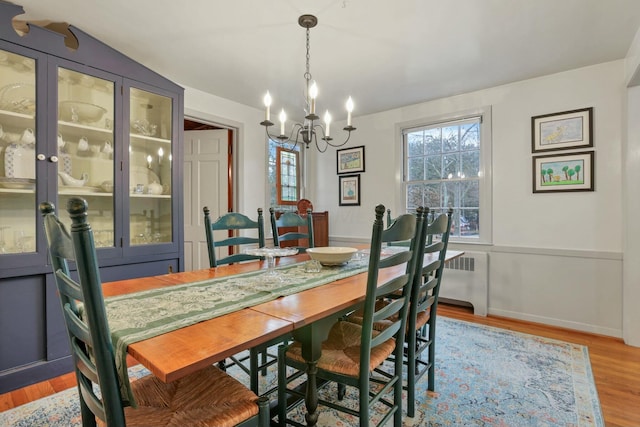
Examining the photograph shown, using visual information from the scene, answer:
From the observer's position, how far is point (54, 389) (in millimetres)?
1964

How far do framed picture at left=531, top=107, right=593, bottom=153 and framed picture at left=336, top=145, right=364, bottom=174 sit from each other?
6.32 feet

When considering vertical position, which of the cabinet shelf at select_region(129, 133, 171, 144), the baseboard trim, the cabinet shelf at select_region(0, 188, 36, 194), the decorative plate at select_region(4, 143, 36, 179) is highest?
the cabinet shelf at select_region(129, 133, 171, 144)

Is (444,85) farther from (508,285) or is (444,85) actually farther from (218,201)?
(218,201)

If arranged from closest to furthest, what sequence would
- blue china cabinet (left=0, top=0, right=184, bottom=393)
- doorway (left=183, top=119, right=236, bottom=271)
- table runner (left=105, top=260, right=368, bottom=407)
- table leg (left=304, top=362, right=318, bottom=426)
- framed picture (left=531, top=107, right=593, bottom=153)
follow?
table runner (left=105, top=260, right=368, bottom=407), table leg (left=304, top=362, right=318, bottom=426), blue china cabinet (left=0, top=0, right=184, bottom=393), framed picture (left=531, top=107, right=593, bottom=153), doorway (left=183, top=119, right=236, bottom=271)

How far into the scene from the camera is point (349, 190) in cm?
442

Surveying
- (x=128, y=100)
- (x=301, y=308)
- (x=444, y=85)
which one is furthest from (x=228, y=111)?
(x=301, y=308)

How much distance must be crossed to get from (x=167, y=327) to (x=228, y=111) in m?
3.17

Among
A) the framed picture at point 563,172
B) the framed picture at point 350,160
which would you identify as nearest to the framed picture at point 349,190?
the framed picture at point 350,160

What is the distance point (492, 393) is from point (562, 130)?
8.05ft

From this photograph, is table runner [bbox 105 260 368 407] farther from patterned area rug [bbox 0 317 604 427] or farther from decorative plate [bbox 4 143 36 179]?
decorative plate [bbox 4 143 36 179]

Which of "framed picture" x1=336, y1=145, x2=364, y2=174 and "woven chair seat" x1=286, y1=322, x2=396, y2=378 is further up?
"framed picture" x1=336, y1=145, x2=364, y2=174

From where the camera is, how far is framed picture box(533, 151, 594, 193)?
286 centimetres

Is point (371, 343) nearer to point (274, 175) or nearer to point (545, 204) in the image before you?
point (545, 204)

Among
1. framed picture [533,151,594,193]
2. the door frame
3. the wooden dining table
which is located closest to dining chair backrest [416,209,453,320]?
the wooden dining table
